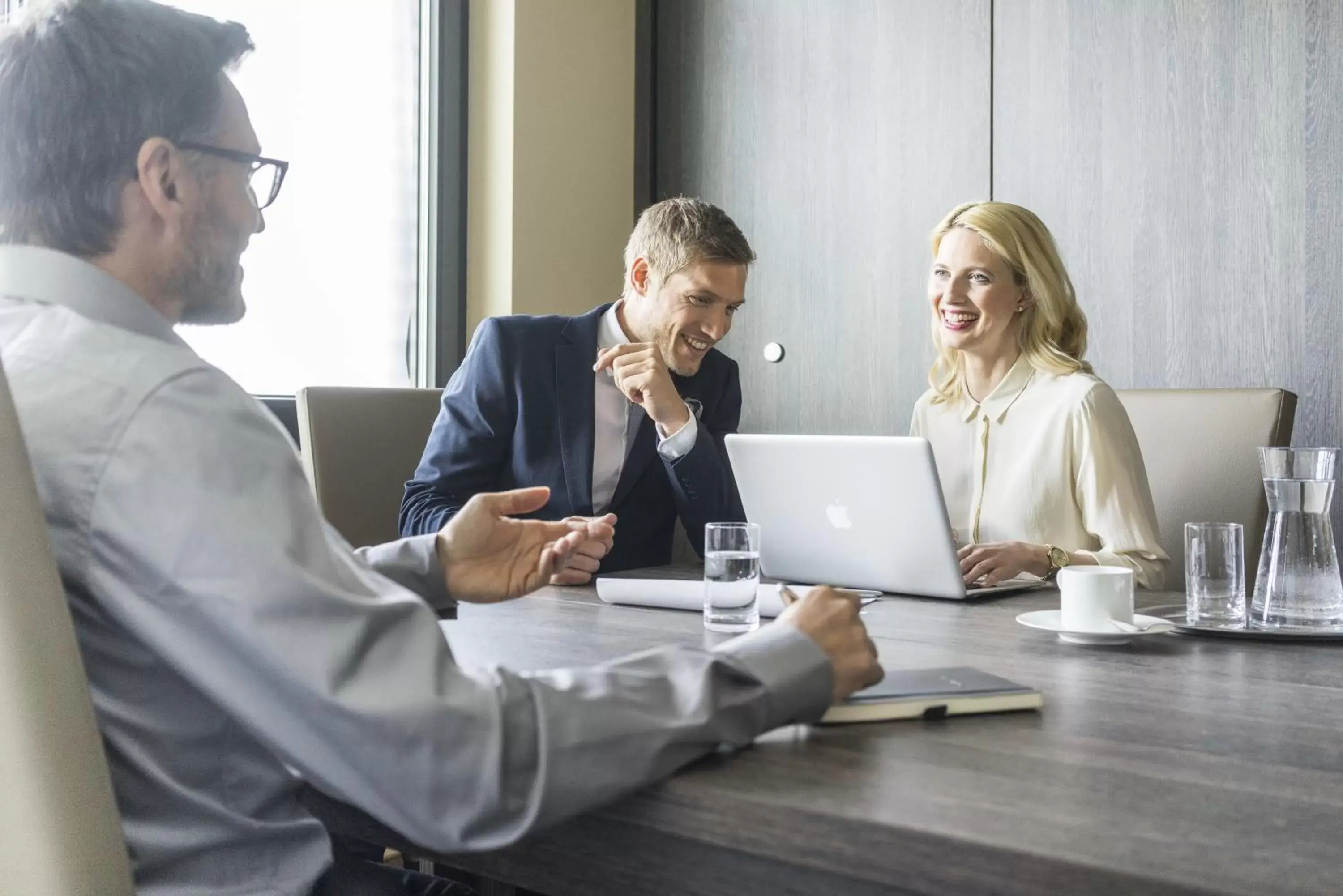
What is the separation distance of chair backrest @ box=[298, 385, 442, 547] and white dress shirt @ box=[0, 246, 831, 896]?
1.32 metres

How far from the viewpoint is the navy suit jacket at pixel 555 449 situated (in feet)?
7.22

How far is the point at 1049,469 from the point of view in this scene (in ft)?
7.12

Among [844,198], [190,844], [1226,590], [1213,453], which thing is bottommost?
[190,844]

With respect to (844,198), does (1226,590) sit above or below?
below

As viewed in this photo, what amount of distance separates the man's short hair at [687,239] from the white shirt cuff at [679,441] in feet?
1.15

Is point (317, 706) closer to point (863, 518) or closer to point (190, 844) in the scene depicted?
point (190, 844)

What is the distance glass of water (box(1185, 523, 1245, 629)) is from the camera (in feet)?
4.41

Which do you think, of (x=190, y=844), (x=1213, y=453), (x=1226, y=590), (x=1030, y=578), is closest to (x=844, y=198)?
(x=1213, y=453)

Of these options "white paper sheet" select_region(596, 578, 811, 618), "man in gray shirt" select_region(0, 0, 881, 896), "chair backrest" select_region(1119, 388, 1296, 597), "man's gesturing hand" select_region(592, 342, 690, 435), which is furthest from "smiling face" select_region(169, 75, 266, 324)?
"chair backrest" select_region(1119, 388, 1296, 597)

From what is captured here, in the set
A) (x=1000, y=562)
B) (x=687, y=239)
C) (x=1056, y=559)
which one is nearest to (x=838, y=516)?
(x=1000, y=562)

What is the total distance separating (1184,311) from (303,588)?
249cm

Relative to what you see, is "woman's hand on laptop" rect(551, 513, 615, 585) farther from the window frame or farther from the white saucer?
the window frame

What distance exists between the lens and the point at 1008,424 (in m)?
2.28

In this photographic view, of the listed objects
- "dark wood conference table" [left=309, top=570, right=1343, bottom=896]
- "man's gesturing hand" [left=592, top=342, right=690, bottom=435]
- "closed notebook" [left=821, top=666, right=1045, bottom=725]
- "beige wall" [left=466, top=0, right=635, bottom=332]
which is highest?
"beige wall" [left=466, top=0, right=635, bottom=332]
